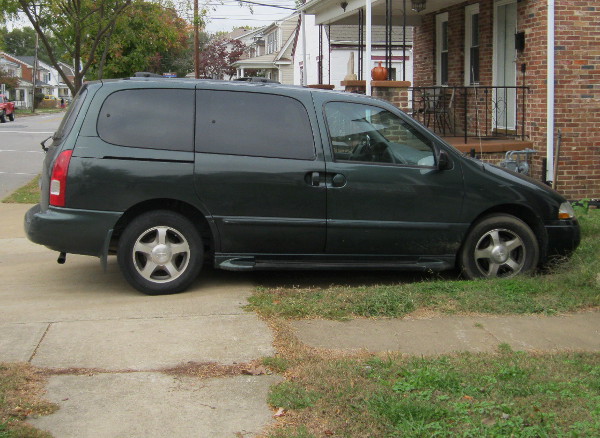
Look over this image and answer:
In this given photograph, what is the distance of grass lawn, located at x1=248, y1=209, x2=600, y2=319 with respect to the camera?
20.7 feet

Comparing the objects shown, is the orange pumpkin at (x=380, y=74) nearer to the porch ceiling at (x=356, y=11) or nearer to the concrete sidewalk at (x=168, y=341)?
the porch ceiling at (x=356, y=11)

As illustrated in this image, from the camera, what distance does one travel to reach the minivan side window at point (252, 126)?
699 cm

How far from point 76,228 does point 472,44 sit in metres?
10.2

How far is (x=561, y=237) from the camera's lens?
7543 mm

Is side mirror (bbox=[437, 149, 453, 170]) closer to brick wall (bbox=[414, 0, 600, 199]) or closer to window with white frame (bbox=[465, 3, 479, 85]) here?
brick wall (bbox=[414, 0, 600, 199])

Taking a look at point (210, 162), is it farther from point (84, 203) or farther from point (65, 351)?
point (65, 351)

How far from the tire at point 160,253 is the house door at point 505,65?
7.59m

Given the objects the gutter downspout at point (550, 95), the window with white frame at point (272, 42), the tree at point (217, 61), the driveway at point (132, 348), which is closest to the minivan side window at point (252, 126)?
the driveway at point (132, 348)

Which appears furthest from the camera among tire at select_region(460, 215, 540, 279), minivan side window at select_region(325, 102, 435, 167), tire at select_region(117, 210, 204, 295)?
tire at select_region(460, 215, 540, 279)

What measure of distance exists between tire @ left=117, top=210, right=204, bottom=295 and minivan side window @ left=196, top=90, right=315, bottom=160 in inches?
27.6

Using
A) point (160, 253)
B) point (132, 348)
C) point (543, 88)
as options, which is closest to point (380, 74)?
point (543, 88)

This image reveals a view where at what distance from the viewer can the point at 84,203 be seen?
22.1 feet

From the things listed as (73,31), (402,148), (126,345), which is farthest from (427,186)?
(73,31)

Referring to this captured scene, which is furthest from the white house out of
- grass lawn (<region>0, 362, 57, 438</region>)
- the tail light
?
grass lawn (<region>0, 362, 57, 438</region>)
